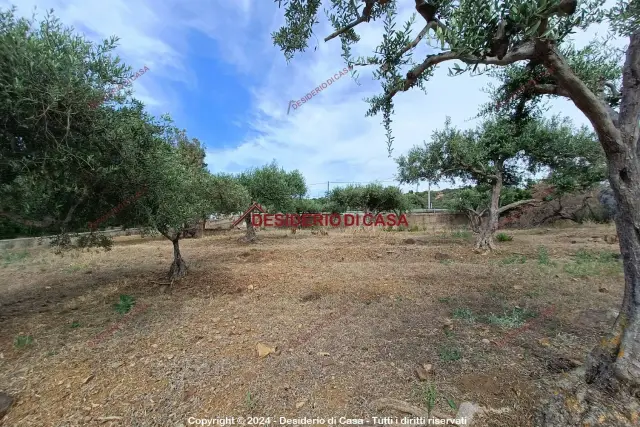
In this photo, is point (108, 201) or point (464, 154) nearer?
point (108, 201)

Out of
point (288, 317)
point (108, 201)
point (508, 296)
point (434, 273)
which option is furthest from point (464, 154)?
point (108, 201)

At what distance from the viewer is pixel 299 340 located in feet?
10.3

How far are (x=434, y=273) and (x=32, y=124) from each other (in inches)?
251

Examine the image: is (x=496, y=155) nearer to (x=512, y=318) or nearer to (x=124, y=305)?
(x=512, y=318)

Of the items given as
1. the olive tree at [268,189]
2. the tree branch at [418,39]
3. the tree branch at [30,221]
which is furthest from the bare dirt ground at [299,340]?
the olive tree at [268,189]

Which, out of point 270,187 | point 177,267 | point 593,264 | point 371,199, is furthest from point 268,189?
point 593,264

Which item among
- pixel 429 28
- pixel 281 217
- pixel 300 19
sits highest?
pixel 300 19

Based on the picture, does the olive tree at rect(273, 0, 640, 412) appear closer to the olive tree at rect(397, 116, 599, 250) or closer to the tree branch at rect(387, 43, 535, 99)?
the tree branch at rect(387, 43, 535, 99)

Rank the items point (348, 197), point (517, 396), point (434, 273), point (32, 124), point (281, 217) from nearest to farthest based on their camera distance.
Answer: point (517, 396), point (32, 124), point (434, 273), point (281, 217), point (348, 197)

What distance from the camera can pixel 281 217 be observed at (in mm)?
18000

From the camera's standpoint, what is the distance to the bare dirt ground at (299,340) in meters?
2.18

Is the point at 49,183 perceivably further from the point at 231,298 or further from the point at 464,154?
the point at 464,154

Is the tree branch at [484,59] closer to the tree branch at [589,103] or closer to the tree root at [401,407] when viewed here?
the tree branch at [589,103]

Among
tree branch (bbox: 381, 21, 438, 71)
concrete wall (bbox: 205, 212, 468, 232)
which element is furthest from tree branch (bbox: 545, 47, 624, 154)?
concrete wall (bbox: 205, 212, 468, 232)
